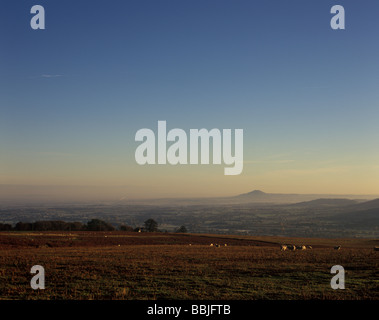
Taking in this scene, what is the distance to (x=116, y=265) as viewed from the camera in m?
28.0

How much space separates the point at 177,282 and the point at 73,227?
109 m

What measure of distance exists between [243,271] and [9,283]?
15.4m
